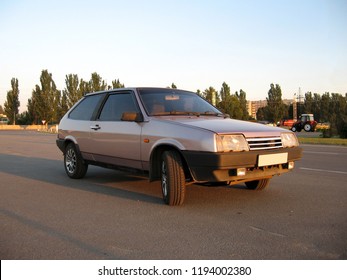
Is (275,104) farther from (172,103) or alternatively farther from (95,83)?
(172,103)

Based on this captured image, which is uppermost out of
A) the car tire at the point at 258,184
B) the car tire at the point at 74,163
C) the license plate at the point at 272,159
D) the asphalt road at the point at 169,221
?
the license plate at the point at 272,159

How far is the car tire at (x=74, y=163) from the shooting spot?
273 inches

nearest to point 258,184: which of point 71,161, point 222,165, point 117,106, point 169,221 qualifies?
point 222,165

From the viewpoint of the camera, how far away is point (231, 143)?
4449 millimetres

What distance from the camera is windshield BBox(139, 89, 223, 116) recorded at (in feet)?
18.0

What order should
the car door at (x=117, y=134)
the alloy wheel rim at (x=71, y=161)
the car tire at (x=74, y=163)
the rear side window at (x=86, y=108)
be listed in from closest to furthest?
the car door at (x=117, y=134), the rear side window at (x=86, y=108), the car tire at (x=74, y=163), the alloy wheel rim at (x=71, y=161)

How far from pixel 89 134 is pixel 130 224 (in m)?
2.88

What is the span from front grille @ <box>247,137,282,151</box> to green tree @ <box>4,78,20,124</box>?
8064 cm

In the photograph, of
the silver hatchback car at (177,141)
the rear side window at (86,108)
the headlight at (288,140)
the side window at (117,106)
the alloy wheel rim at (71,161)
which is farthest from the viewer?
the alloy wheel rim at (71,161)

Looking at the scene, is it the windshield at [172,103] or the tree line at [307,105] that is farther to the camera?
the tree line at [307,105]

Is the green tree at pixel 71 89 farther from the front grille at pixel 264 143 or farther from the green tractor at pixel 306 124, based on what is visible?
the front grille at pixel 264 143

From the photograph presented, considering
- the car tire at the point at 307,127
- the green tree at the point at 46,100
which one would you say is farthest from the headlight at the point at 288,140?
the green tree at the point at 46,100

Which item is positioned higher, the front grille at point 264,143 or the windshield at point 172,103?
the windshield at point 172,103
